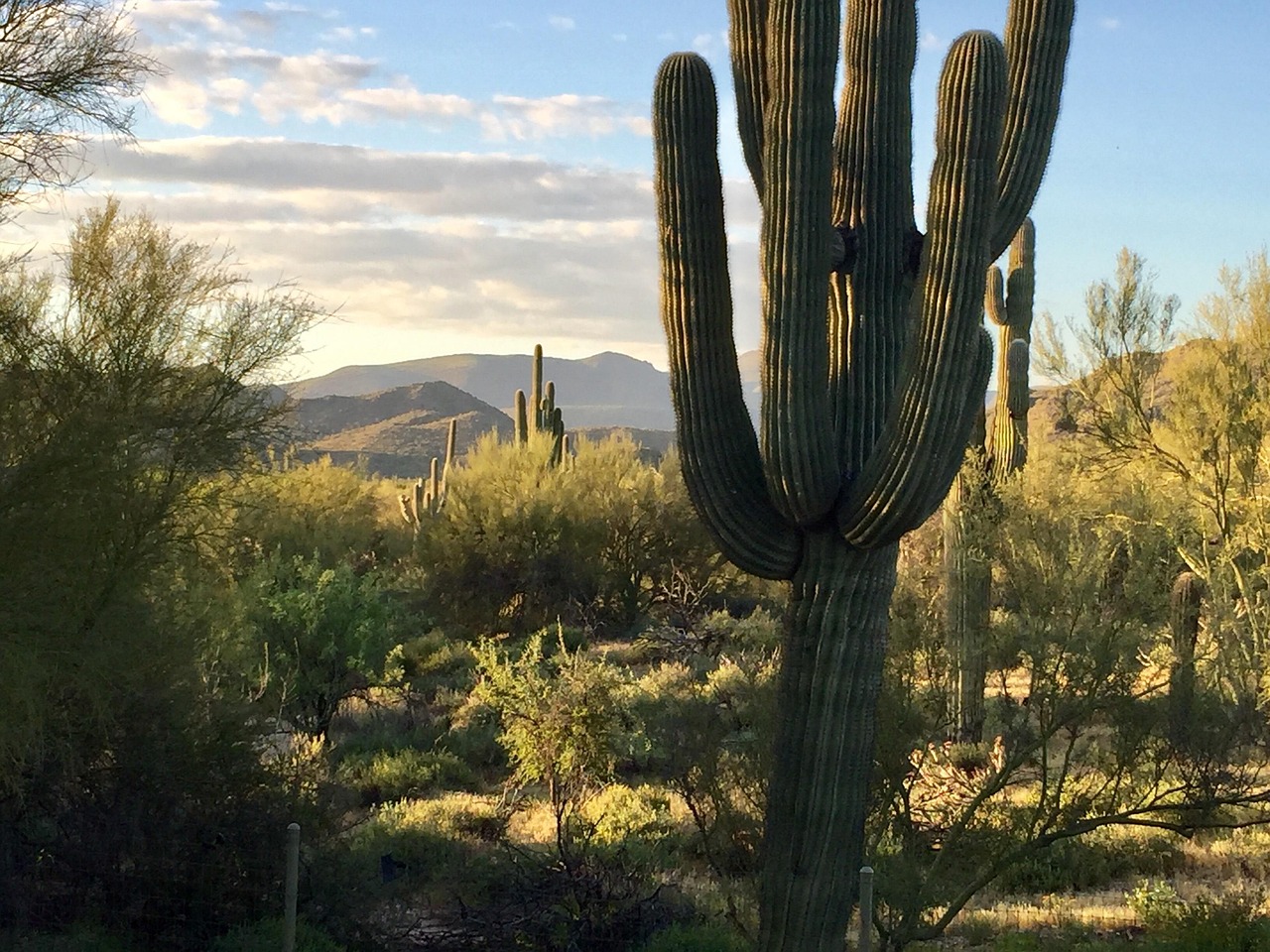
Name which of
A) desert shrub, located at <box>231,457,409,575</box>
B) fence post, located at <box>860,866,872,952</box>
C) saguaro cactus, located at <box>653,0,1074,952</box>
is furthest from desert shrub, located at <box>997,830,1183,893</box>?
desert shrub, located at <box>231,457,409,575</box>

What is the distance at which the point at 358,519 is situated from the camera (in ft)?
Result: 97.8

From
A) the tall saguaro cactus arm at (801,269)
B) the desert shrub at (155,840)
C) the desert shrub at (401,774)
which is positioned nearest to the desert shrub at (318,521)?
the desert shrub at (401,774)

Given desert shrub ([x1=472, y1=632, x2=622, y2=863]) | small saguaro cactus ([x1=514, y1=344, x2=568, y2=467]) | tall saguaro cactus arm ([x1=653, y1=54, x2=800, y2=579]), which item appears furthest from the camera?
small saguaro cactus ([x1=514, y1=344, x2=568, y2=467])

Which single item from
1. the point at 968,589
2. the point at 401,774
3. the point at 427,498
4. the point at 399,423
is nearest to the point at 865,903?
the point at 401,774

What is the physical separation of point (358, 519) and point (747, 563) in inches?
928

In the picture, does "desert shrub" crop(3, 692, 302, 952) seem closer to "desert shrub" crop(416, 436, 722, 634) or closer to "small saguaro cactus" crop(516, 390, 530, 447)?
"desert shrub" crop(416, 436, 722, 634)

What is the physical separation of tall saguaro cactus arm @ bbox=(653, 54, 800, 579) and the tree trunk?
0.28m

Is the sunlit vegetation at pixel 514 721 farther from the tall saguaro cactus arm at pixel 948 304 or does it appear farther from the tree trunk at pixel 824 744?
the tall saguaro cactus arm at pixel 948 304

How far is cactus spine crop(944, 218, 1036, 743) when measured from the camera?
14.8 m

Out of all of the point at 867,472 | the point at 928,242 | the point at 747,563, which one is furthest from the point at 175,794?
the point at 928,242

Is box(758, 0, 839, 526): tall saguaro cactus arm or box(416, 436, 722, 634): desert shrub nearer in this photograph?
box(758, 0, 839, 526): tall saguaro cactus arm

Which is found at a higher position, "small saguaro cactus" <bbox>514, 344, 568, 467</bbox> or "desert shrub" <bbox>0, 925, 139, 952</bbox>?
"small saguaro cactus" <bbox>514, 344, 568, 467</bbox>

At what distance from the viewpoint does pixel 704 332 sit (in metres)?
7.11

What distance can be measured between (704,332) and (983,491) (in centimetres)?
1040
